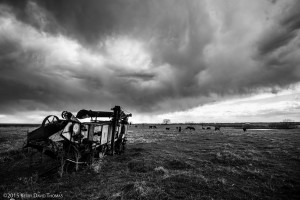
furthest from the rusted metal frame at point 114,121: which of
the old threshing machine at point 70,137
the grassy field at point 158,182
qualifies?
the grassy field at point 158,182

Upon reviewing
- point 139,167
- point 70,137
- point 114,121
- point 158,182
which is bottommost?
point 158,182

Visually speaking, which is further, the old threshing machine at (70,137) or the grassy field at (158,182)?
the old threshing machine at (70,137)

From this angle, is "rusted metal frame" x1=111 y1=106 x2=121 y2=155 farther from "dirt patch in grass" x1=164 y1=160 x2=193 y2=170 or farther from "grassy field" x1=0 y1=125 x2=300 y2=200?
"dirt patch in grass" x1=164 y1=160 x2=193 y2=170

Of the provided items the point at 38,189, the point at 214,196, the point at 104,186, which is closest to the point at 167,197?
the point at 214,196

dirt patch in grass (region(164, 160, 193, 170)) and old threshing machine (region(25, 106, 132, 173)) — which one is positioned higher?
old threshing machine (region(25, 106, 132, 173))

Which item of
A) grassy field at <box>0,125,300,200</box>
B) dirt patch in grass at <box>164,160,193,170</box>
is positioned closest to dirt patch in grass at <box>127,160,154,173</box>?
grassy field at <box>0,125,300,200</box>

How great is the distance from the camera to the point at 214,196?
25.1ft

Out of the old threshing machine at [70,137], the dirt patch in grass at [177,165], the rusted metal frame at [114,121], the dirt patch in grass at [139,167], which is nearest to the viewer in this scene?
the old threshing machine at [70,137]

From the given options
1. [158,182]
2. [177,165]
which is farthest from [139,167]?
[158,182]

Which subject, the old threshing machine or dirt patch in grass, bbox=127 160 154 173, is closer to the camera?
the old threshing machine

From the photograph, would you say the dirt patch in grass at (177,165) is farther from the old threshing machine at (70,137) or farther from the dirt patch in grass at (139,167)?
the old threshing machine at (70,137)

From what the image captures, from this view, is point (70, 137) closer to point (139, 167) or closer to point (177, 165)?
point (139, 167)

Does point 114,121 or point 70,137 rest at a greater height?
point 114,121

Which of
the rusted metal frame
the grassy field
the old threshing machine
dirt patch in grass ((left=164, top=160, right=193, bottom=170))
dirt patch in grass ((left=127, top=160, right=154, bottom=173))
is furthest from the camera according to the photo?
the rusted metal frame
